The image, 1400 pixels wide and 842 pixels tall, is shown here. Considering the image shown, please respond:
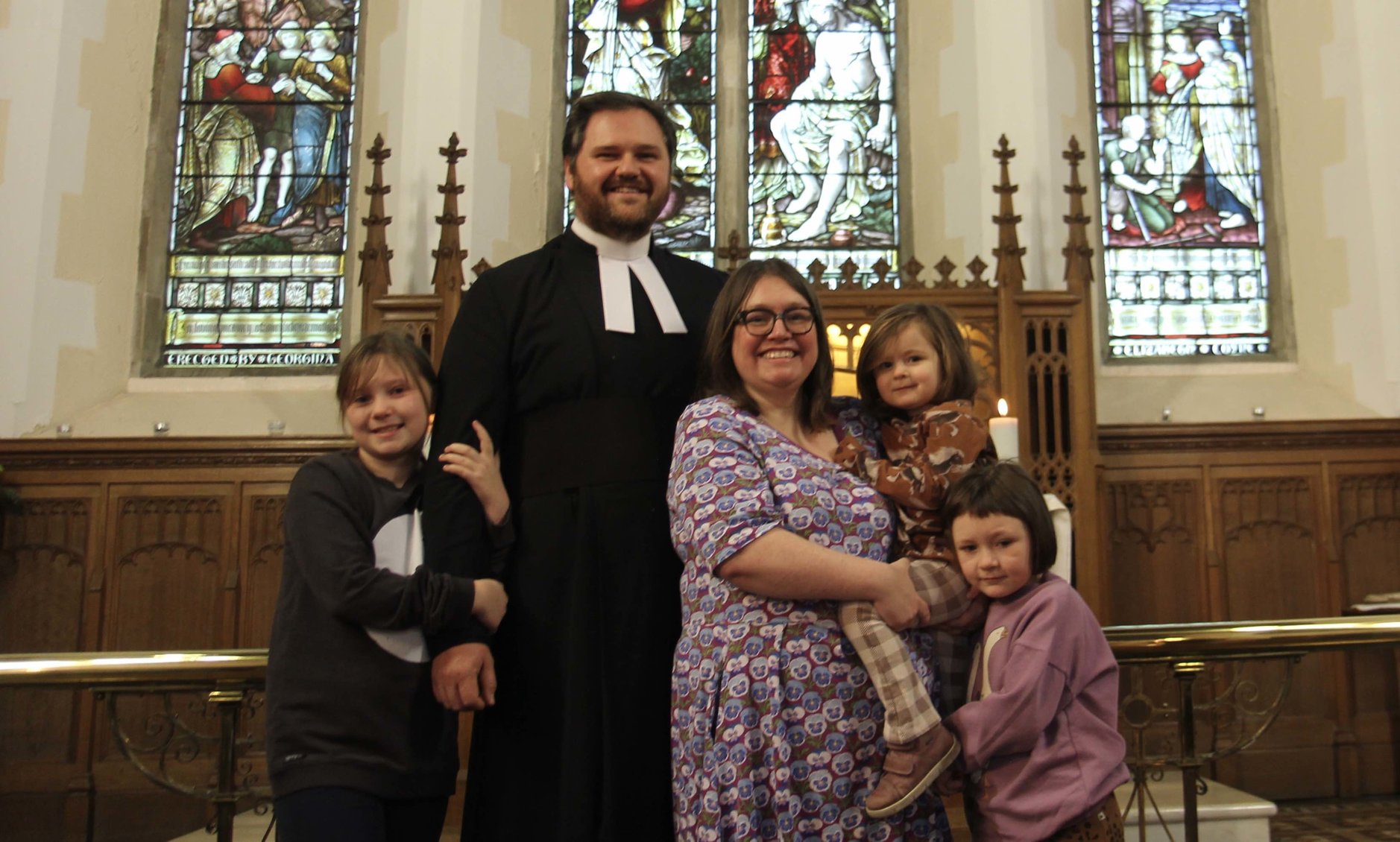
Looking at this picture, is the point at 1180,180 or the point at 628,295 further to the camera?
the point at 1180,180

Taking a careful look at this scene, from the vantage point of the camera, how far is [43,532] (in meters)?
5.89

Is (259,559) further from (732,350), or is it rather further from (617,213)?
(732,350)

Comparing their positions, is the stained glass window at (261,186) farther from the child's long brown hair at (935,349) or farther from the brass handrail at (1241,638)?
the brass handrail at (1241,638)

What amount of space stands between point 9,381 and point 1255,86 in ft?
24.1

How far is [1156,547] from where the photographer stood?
6020 mm

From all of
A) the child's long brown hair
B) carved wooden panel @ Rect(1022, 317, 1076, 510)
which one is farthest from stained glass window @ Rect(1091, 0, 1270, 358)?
the child's long brown hair

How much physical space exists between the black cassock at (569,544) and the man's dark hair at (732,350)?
0.21 meters

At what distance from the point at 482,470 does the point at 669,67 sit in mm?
5578

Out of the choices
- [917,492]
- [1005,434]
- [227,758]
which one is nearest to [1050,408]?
[1005,434]

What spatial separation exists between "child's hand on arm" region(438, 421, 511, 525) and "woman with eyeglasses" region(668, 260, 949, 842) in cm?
33

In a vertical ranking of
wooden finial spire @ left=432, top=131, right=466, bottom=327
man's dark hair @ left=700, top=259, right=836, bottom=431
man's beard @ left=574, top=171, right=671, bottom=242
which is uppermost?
wooden finial spire @ left=432, top=131, right=466, bottom=327

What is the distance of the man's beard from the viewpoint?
7.11ft

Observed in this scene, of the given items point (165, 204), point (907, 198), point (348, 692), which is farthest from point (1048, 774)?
point (165, 204)

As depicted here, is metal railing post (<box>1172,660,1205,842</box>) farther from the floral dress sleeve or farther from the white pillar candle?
the white pillar candle
